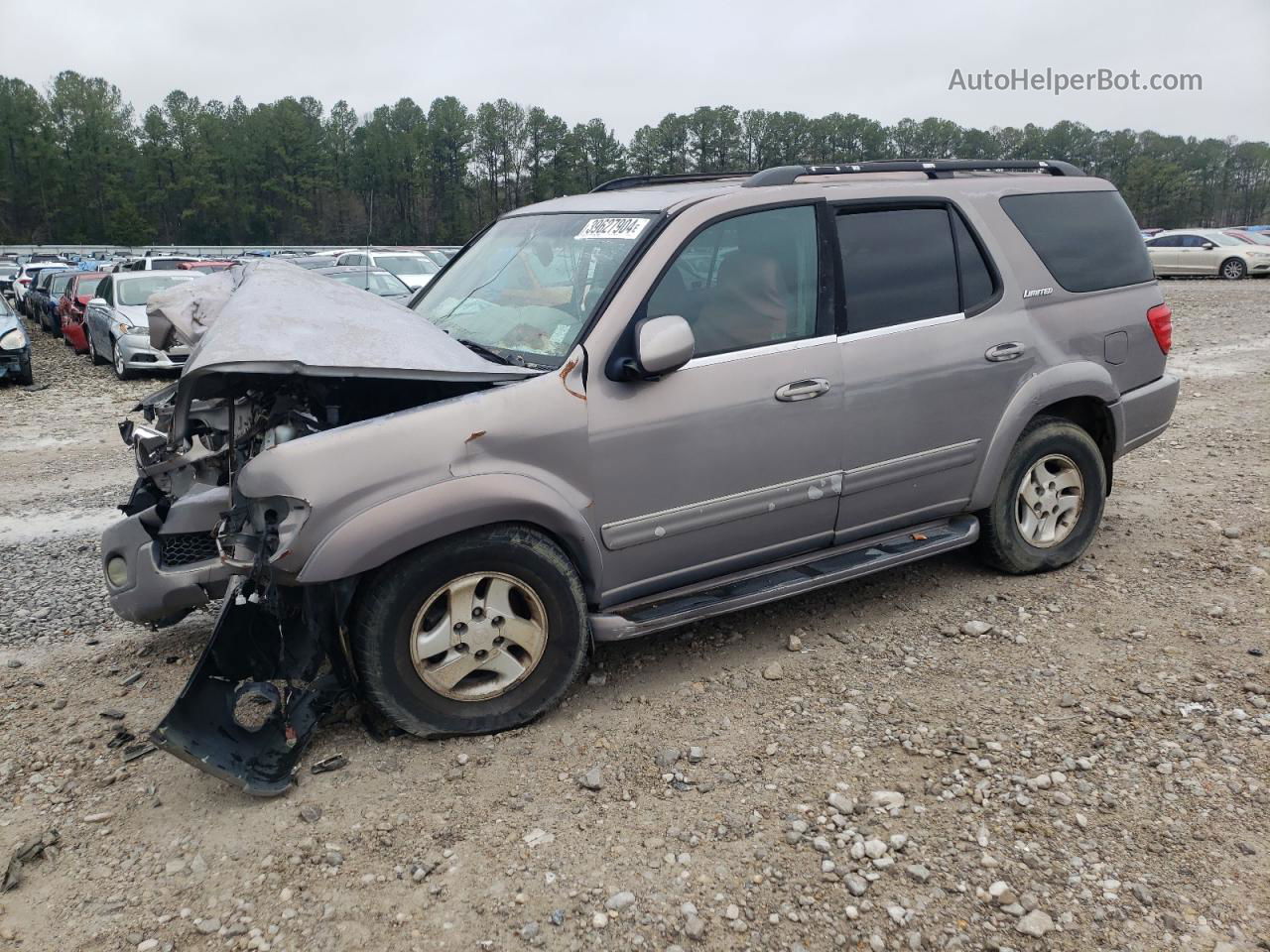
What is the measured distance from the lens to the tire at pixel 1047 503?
4.73 m

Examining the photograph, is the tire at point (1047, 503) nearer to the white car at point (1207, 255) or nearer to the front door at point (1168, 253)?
the white car at point (1207, 255)

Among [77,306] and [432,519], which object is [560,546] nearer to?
[432,519]

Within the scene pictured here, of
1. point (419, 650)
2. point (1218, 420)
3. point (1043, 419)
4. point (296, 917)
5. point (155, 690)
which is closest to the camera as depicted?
point (296, 917)

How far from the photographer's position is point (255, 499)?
126 inches

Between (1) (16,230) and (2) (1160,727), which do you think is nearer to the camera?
(2) (1160,727)

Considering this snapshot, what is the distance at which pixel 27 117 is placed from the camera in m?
93.1

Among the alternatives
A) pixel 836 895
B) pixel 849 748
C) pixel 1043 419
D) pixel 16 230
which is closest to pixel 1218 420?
pixel 1043 419

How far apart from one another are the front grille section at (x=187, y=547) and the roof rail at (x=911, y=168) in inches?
103

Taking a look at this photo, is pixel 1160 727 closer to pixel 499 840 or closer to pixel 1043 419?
pixel 1043 419

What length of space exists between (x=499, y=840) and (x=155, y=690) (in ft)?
5.99

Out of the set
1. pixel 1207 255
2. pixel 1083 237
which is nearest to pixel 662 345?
pixel 1083 237

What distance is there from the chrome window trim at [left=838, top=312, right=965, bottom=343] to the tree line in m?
80.9

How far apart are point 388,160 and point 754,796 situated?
108848mm

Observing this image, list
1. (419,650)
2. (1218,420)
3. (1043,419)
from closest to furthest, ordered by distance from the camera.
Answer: (419,650), (1043,419), (1218,420)
